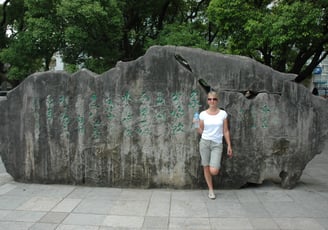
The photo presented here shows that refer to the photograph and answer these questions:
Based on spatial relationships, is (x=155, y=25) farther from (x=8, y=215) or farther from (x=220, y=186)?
(x=8, y=215)

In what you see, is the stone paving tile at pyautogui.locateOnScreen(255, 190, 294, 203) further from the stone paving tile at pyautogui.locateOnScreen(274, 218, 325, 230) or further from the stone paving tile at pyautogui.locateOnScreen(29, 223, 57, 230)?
the stone paving tile at pyautogui.locateOnScreen(29, 223, 57, 230)

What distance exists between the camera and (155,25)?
501 inches

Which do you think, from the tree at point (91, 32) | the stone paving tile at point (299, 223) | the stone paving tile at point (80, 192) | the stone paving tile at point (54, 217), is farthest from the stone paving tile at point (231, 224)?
the tree at point (91, 32)

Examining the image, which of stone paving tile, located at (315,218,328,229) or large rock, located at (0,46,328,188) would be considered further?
large rock, located at (0,46,328,188)

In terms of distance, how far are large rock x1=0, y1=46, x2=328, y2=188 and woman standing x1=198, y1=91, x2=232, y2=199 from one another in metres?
0.41

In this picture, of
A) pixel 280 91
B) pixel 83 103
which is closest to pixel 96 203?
pixel 83 103

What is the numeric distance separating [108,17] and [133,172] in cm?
530

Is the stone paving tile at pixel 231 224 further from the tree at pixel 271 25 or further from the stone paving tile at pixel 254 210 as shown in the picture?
the tree at pixel 271 25

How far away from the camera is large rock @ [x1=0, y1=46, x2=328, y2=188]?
486 cm

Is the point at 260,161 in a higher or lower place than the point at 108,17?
lower

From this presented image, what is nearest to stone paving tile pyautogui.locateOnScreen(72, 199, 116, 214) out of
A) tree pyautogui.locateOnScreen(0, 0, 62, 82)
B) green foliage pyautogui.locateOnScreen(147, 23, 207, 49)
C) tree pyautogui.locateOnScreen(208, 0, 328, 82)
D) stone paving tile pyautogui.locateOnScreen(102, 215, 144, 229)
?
stone paving tile pyautogui.locateOnScreen(102, 215, 144, 229)

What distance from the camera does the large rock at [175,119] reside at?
15.9 feet

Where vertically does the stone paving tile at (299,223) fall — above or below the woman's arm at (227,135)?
below

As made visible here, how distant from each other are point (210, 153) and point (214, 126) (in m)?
0.41
